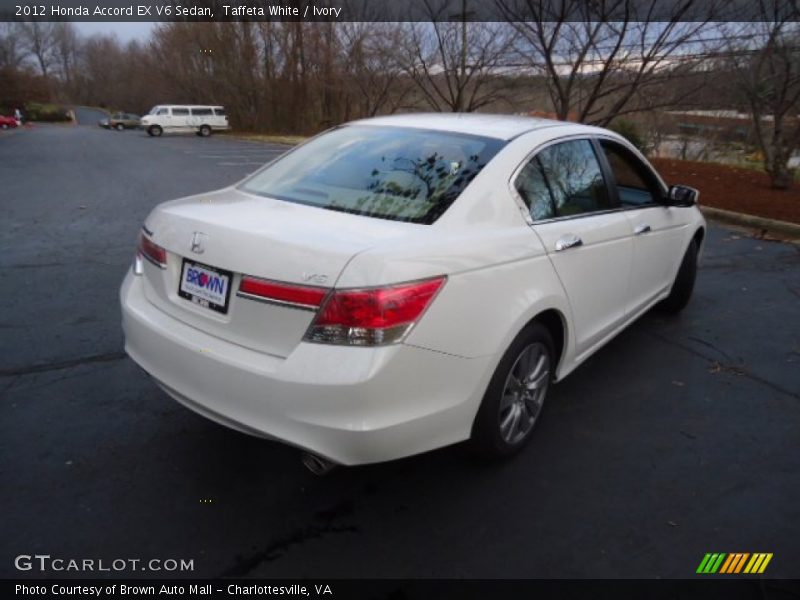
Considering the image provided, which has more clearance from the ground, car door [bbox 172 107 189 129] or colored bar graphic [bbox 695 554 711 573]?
car door [bbox 172 107 189 129]

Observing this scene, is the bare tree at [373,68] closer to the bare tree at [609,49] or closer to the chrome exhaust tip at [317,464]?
the bare tree at [609,49]

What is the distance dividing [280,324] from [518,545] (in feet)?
4.19

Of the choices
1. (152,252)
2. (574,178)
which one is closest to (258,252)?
(152,252)

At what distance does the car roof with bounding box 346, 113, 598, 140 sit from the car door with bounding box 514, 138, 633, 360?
167mm

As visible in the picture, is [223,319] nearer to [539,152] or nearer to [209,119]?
[539,152]

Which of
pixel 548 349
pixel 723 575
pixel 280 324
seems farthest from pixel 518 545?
pixel 280 324

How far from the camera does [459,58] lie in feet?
48.4

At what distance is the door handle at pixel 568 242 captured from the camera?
9.38ft

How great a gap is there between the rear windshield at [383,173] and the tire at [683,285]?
2560mm

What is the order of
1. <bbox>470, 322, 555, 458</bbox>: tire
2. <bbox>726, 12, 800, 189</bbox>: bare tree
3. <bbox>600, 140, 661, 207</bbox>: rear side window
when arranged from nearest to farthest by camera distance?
<bbox>470, 322, 555, 458</bbox>: tire < <bbox>600, 140, 661, 207</bbox>: rear side window < <bbox>726, 12, 800, 189</bbox>: bare tree

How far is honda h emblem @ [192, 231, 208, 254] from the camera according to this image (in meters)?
2.37

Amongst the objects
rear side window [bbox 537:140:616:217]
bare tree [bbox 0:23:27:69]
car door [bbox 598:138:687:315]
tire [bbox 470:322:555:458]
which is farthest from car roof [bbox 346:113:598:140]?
bare tree [bbox 0:23:27:69]

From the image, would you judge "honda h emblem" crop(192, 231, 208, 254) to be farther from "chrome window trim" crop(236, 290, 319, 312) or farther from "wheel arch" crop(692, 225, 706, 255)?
"wheel arch" crop(692, 225, 706, 255)

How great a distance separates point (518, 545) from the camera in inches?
92.0
